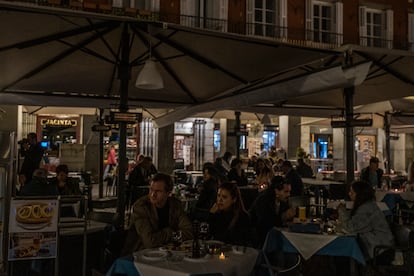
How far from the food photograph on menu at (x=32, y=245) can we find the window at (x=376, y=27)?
18161 millimetres

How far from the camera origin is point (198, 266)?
355 cm

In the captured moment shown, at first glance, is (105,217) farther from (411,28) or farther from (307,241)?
(411,28)

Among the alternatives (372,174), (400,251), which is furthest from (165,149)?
(400,251)

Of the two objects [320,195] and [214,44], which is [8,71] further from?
[320,195]

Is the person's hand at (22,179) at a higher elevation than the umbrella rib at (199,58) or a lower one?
lower

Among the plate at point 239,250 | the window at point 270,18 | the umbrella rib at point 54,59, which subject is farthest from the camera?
the window at point 270,18

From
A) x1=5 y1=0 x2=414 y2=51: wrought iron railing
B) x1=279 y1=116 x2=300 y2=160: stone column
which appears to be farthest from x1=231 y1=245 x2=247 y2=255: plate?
x1=279 y1=116 x2=300 y2=160: stone column

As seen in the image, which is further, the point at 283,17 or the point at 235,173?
the point at 283,17

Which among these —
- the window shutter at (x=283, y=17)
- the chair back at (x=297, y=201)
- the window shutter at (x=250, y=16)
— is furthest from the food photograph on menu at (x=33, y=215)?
the window shutter at (x=283, y=17)

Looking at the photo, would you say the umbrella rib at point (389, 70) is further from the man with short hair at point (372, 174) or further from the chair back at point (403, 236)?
the chair back at point (403, 236)

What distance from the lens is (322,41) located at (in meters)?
19.3

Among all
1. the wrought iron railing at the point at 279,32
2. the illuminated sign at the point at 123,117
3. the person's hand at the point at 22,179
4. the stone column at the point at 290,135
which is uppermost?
the wrought iron railing at the point at 279,32

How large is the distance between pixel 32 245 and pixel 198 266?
1.81 meters

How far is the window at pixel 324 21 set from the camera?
18922 millimetres
